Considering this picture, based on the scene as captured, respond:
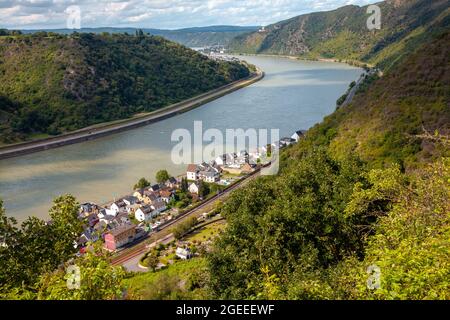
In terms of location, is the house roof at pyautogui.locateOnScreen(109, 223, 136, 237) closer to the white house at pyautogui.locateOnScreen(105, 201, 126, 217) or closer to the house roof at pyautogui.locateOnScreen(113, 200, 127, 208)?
the white house at pyautogui.locateOnScreen(105, 201, 126, 217)

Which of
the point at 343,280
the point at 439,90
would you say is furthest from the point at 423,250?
the point at 439,90

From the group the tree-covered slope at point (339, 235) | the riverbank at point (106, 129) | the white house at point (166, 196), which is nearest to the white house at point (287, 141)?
the white house at point (166, 196)

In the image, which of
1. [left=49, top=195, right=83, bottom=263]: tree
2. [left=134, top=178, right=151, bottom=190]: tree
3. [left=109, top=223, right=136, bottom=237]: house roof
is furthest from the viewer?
[left=134, top=178, right=151, bottom=190]: tree

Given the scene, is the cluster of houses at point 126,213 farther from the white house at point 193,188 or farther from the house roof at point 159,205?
the white house at point 193,188

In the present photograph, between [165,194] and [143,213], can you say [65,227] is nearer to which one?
[143,213]

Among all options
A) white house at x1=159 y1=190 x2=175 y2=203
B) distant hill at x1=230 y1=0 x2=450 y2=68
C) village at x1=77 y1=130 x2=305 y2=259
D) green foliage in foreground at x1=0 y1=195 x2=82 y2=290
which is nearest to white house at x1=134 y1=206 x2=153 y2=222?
village at x1=77 y1=130 x2=305 y2=259
